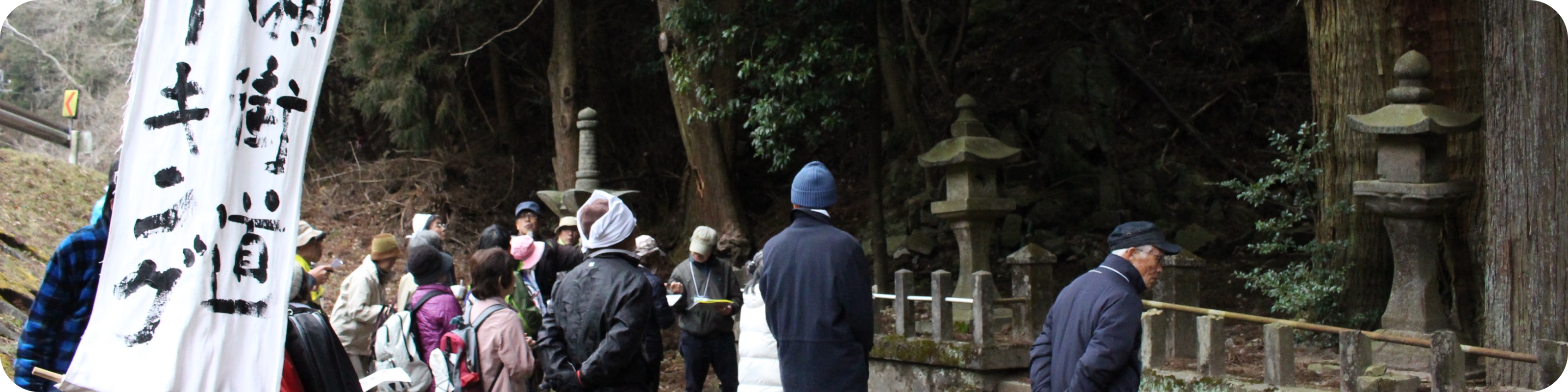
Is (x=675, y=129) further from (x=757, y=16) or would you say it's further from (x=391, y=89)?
(x=757, y=16)

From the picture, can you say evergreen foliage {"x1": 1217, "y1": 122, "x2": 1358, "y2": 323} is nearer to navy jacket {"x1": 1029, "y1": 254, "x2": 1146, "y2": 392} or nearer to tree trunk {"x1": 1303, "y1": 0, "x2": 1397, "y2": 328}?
tree trunk {"x1": 1303, "y1": 0, "x2": 1397, "y2": 328}

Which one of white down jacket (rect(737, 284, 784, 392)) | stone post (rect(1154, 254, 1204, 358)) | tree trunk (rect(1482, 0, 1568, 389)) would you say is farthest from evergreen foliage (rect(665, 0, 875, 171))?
tree trunk (rect(1482, 0, 1568, 389))

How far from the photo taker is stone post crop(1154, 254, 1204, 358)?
613 centimetres

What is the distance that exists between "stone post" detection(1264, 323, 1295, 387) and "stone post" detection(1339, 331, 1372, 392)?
0.27m

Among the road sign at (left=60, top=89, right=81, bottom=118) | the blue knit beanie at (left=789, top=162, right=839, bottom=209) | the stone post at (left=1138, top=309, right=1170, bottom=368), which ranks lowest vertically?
the stone post at (left=1138, top=309, right=1170, bottom=368)

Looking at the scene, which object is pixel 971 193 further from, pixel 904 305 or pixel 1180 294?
pixel 1180 294

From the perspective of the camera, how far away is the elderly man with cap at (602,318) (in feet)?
13.7

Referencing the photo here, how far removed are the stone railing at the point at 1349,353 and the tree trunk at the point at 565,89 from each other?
337 inches

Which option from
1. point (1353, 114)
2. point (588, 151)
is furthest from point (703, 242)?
point (1353, 114)

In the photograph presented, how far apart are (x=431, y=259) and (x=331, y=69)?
11.7 m

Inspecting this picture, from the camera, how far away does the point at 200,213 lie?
2.71 metres

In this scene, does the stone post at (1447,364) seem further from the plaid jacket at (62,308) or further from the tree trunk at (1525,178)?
the plaid jacket at (62,308)

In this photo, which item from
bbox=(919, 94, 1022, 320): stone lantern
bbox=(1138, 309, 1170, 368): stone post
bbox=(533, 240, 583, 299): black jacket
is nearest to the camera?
bbox=(1138, 309, 1170, 368): stone post

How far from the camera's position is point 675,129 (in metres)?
15.5
